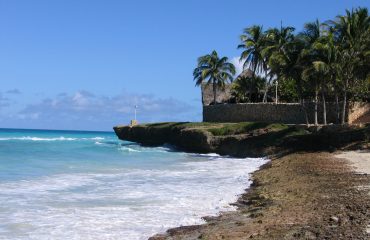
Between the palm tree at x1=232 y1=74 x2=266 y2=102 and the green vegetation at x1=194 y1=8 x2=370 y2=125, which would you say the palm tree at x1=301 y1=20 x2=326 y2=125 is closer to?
the green vegetation at x1=194 y1=8 x2=370 y2=125

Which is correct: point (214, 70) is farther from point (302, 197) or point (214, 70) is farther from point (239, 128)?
point (302, 197)

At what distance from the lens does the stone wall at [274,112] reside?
3869 centimetres

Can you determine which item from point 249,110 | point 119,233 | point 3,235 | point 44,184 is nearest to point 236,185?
point 44,184

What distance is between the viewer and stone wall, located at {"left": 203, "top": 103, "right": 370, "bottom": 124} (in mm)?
38688

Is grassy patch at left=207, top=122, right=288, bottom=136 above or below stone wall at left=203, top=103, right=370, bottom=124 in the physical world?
below

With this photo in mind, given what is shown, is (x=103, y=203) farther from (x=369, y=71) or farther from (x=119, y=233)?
(x=369, y=71)

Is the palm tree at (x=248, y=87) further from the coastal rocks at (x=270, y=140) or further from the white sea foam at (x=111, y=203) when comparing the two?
the white sea foam at (x=111, y=203)

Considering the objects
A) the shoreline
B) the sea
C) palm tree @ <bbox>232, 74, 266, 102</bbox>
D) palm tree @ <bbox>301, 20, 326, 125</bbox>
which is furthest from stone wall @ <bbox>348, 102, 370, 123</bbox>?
the shoreline

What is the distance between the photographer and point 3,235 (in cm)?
1005

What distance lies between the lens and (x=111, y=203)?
13969mm

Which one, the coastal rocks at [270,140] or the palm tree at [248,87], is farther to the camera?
the palm tree at [248,87]

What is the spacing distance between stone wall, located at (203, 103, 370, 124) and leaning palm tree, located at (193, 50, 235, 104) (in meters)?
5.97

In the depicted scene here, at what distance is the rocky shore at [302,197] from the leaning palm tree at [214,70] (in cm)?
2346

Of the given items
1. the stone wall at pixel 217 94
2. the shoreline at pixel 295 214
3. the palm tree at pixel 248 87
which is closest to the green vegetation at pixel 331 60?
the palm tree at pixel 248 87
